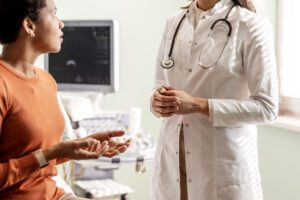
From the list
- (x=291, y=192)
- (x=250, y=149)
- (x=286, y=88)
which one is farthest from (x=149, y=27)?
(x=250, y=149)

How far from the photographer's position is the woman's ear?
1.36 m

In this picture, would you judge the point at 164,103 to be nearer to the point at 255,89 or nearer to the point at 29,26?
the point at 255,89

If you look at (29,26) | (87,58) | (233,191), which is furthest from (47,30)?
(87,58)

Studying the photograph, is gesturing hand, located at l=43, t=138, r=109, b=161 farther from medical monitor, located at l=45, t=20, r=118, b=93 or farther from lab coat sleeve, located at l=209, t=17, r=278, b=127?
medical monitor, located at l=45, t=20, r=118, b=93

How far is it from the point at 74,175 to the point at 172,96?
4.68ft

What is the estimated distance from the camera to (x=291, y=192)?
2.67 meters

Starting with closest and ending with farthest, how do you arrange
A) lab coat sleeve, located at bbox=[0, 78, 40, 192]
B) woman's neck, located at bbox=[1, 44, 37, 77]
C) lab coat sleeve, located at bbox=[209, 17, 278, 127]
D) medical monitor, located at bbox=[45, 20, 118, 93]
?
lab coat sleeve, located at bbox=[0, 78, 40, 192] < woman's neck, located at bbox=[1, 44, 37, 77] < lab coat sleeve, located at bbox=[209, 17, 278, 127] < medical monitor, located at bbox=[45, 20, 118, 93]

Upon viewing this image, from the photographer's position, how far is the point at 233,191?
5.58 feet

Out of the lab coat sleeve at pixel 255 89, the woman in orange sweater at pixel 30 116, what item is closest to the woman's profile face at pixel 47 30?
the woman in orange sweater at pixel 30 116

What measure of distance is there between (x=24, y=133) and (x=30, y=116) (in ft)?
0.15

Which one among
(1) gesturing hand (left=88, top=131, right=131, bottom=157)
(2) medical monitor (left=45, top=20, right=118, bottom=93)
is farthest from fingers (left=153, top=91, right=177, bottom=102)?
(2) medical monitor (left=45, top=20, right=118, bottom=93)

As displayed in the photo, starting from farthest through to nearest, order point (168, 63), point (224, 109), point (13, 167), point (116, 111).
A: 1. point (116, 111)
2. point (168, 63)
3. point (224, 109)
4. point (13, 167)

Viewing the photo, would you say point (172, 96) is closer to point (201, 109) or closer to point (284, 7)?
point (201, 109)

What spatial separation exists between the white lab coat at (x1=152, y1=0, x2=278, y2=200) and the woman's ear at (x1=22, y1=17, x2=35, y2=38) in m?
0.58
